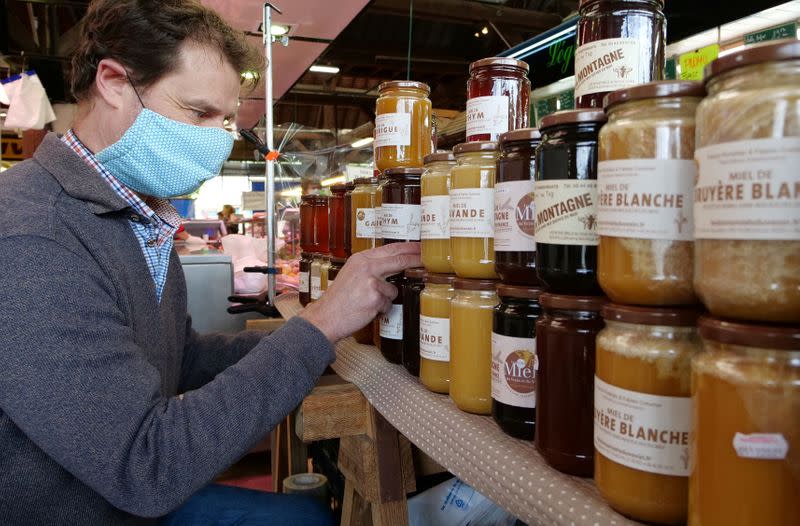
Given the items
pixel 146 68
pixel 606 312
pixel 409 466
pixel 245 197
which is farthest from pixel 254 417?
pixel 245 197

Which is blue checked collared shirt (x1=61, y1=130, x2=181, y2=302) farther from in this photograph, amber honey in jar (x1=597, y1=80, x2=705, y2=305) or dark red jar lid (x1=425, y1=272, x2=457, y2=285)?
amber honey in jar (x1=597, y1=80, x2=705, y2=305)

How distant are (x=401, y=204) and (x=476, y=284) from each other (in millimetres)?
402

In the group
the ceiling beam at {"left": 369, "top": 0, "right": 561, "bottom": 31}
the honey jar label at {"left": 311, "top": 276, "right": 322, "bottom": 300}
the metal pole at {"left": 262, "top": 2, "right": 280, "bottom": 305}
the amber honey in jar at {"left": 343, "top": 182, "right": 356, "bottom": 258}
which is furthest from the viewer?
the ceiling beam at {"left": 369, "top": 0, "right": 561, "bottom": 31}

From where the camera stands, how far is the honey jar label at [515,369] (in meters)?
0.80

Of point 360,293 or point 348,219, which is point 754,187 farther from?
point 348,219

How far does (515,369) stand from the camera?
80 centimetres

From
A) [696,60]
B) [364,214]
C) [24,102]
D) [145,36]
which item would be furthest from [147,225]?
[24,102]

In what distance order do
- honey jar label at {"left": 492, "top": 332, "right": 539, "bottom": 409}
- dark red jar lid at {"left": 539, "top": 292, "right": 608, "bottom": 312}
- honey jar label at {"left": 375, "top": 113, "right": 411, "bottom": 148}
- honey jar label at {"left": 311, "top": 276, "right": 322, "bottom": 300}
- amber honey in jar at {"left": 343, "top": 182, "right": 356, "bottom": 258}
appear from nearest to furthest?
1. dark red jar lid at {"left": 539, "top": 292, "right": 608, "bottom": 312}
2. honey jar label at {"left": 492, "top": 332, "right": 539, "bottom": 409}
3. honey jar label at {"left": 375, "top": 113, "right": 411, "bottom": 148}
4. amber honey in jar at {"left": 343, "top": 182, "right": 356, "bottom": 258}
5. honey jar label at {"left": 311, "top": 276, "right": 322, "bottom": 300}

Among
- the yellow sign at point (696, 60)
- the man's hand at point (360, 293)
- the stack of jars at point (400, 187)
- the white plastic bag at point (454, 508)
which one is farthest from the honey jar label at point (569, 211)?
the yellow sign at point (696, 60)

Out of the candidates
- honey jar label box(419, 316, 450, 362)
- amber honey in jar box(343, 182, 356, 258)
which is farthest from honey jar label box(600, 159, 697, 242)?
amber honey in jar box(343, 182, 356, 258)

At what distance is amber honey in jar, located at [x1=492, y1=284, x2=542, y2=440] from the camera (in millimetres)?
798

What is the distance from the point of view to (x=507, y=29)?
22.1 ft

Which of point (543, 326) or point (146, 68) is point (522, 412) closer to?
point (543, 326)

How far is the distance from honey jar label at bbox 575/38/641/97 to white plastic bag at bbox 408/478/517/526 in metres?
0.79
